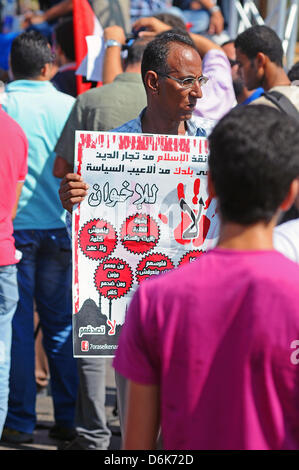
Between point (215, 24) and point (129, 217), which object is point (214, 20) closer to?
point (215, 24)

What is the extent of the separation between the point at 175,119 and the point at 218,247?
1.64m

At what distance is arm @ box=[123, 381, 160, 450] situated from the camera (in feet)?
6.43

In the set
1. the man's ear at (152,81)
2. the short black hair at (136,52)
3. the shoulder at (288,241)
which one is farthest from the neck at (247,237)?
the short black hair at (136,52)

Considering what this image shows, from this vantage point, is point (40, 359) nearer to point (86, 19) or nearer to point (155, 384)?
point (86, 19)

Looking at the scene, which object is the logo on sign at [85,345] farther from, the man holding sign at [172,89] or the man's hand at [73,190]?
the man holding sign at [172,89]

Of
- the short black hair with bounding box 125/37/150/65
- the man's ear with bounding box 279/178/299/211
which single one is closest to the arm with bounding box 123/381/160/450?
the man's ear with bounding box 279/178/299/211

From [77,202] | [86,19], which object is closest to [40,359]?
[86,19]

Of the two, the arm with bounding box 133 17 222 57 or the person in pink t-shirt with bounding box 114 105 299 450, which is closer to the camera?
the person in pink t-shirt with bounding box 114 105 299 450

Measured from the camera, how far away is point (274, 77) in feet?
16.7

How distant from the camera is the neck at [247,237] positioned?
1.89m

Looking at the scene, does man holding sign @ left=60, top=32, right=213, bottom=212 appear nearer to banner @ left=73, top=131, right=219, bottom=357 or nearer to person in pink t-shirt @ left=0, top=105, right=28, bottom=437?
banner @ left=73, top=131, right=219, bottom=357

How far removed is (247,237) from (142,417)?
503 mm

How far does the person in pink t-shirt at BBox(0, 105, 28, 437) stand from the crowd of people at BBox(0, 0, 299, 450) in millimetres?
10

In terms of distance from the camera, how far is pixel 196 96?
3.48 meters
